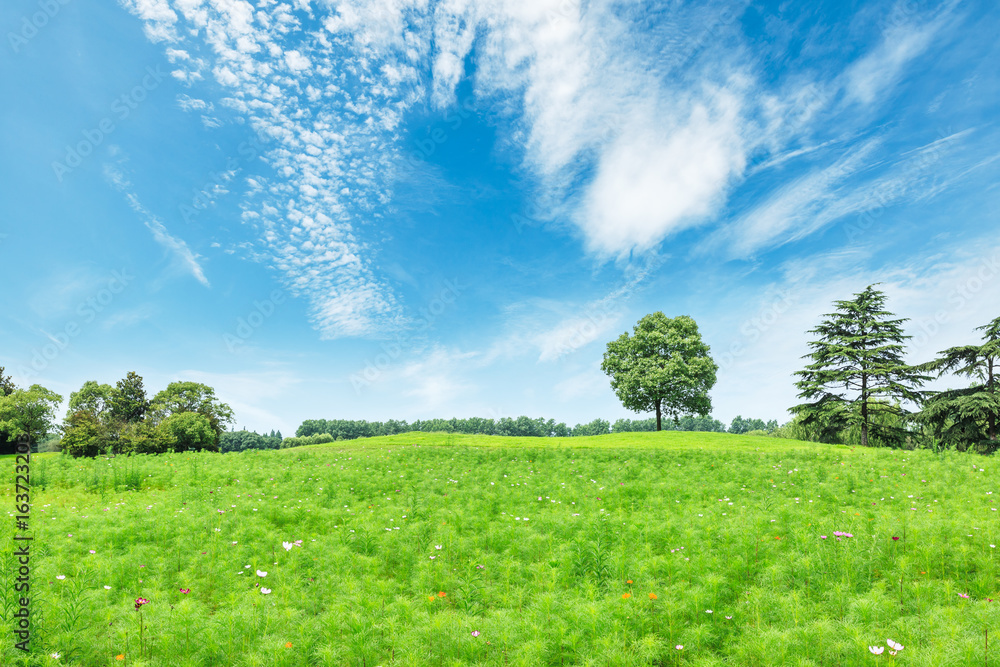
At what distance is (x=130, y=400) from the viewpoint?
56.7 metres

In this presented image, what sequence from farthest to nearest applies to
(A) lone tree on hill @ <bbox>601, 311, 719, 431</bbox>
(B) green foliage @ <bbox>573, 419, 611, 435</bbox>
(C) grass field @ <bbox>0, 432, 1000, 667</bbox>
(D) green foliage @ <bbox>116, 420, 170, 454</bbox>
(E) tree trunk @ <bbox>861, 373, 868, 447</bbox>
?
(B) green foliage @ <bbox>573, 419, 611, 435</bbox>, (D) green foliage @ <bbox>116, 420, 170, 454</bbox>, (A) lone tree on hill @ <bbox>601, 311, 719, 431</bbox>, (E) tree trunk @ <bbox>861, 373, 868, 447</bbox>, (C) grass field @ <bbox>0, 432, 1000, 667</bbox>

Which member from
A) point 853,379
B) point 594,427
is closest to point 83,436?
point 853,379

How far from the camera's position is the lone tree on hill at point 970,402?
3014cm

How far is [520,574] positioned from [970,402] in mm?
38176

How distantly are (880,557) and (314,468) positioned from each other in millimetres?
16007

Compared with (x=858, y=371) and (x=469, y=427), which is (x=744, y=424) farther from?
(x=858, y=371)

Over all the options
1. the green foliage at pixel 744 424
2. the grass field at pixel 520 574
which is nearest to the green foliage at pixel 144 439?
the grass field at pixel 520 574

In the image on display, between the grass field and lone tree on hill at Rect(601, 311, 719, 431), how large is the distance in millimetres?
30665

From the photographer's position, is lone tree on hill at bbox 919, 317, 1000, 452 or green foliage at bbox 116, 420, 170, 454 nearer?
lone tree on hill at bbox 919, 317, 1000, 452

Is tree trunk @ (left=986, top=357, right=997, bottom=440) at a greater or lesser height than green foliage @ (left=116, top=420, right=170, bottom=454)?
greater

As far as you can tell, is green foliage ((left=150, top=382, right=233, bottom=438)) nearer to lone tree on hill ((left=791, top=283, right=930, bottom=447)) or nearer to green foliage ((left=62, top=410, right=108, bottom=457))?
green foliage ((left=62, top=410, right=108, bottom=457))

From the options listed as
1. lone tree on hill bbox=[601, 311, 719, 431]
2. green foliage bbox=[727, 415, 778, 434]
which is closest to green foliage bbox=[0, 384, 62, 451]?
lone tree on hill bbox=[601, 311, 719, 431]

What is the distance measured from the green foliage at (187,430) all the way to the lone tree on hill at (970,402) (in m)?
67.9

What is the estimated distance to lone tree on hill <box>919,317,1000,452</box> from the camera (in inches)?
1187
